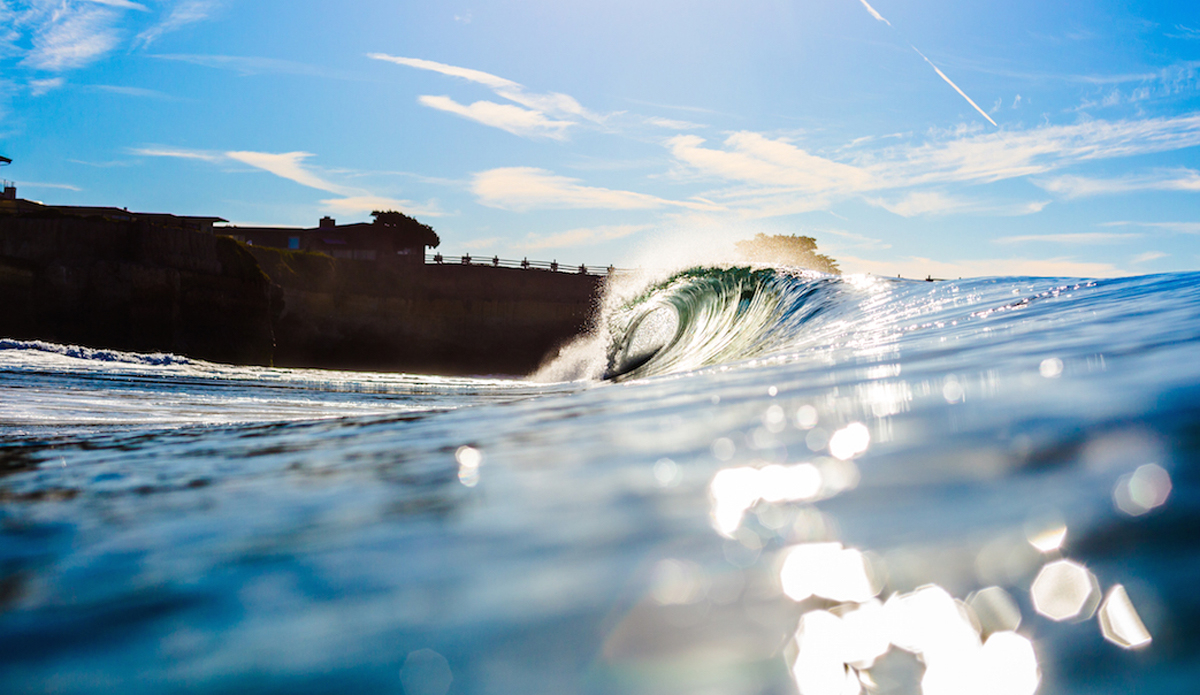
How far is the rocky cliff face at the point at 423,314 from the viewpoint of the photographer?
31266 mm

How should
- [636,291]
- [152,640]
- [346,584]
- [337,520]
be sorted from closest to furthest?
[152,640]
[346,584]
[337,520]
[636,291]

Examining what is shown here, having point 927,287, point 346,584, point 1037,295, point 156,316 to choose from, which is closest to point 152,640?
point 346,584

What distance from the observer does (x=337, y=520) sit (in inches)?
61.4

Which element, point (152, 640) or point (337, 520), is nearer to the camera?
point (152, 640)

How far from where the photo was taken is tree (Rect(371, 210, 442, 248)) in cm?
4856

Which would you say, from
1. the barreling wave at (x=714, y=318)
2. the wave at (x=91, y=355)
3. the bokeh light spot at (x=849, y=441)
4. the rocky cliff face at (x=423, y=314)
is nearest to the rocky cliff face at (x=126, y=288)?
the rocky cliff face at (x=423, y=314)

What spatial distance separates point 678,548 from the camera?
1140 millimetres

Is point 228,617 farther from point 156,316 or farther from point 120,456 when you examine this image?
point 156,316

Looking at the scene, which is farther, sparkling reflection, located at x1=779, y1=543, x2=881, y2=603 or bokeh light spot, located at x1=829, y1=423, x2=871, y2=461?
bokeh light spot, located at x1=829, y1=423, x2=871, y2=461

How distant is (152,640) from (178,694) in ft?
0.64

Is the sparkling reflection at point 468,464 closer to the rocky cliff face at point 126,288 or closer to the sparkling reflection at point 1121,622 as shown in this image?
the sparkling reflection at point 1121,622

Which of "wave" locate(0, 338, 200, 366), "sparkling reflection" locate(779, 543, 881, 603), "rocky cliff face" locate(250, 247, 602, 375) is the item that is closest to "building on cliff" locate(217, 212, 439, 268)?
"rocky cliff face" locate(250, 247, 602, 375)

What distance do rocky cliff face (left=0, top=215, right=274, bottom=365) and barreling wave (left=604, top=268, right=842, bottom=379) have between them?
13.4m

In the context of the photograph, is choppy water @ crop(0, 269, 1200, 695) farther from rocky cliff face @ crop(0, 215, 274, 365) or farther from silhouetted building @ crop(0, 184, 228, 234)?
silhouetted building @ crop(0, 184, 228, 234)
